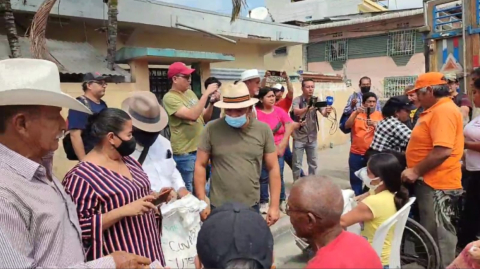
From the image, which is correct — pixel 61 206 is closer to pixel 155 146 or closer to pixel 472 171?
pixel 155 146

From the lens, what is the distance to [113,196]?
7.20ft

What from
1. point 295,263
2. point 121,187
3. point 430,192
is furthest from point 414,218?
point 121,187

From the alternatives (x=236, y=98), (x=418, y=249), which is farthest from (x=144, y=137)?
(x=418, y=249)

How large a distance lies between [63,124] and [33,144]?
0.16m

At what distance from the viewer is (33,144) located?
1633 mm

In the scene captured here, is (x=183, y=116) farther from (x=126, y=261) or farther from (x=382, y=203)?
(x=126, y=261)

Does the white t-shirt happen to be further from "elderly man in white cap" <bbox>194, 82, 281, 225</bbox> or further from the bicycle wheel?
"elderly man in white cap" <bbox>194, 82, 281, 225</bbox>

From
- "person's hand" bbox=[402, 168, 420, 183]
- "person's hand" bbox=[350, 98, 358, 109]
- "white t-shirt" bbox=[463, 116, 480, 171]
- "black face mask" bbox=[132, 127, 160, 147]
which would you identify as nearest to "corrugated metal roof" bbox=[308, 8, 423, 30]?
"person's hand" bbox=[350, 98, 358, 109]

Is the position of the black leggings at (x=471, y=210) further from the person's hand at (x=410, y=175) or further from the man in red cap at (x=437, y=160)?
the person's hand at (x=410, y=175)

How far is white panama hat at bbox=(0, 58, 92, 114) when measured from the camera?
61.1 inches

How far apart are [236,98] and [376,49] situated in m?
20.1

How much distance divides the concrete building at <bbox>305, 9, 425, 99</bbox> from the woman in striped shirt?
18317mm

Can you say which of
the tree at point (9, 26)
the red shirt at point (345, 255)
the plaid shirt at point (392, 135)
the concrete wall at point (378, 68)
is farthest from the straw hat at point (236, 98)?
the concrete wall at point (378, 68)

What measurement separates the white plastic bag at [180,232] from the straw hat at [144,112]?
599 mm
